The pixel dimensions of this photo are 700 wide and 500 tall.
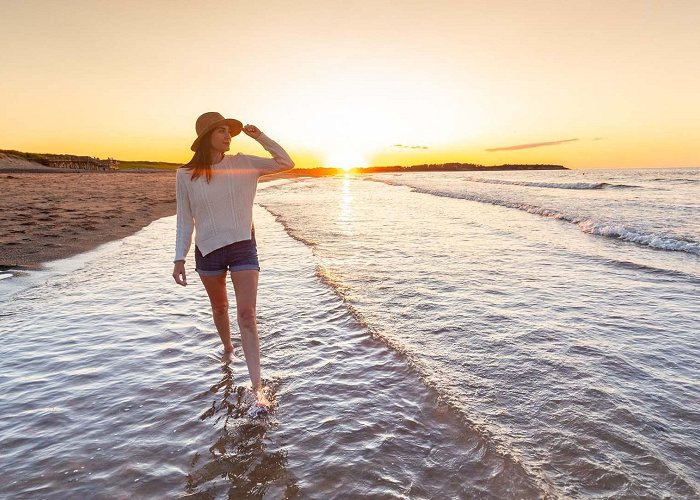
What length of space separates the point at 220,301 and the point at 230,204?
3.96ft

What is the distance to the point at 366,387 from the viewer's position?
450 cm

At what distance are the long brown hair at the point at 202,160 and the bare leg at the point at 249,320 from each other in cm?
97

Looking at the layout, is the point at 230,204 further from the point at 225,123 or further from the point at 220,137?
the point at 225,123

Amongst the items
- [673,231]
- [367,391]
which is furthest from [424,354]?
[673,231]

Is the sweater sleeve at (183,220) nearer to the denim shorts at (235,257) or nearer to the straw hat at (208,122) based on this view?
the denim shorts at (235,257)

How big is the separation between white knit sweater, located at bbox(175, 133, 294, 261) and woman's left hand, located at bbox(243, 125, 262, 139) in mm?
40

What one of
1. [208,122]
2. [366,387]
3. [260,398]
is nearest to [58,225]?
[208,122]

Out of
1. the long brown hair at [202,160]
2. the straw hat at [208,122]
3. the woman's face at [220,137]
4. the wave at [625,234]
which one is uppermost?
the straw hat at [208,122]

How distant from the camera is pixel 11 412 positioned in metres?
4.02

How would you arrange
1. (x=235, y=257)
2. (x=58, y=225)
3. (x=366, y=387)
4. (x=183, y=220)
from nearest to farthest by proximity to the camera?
(x=235, y=257) < (x=183, y=220) < (x=366, y=387) < (x=58, y=225)

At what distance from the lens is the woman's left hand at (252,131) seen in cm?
417

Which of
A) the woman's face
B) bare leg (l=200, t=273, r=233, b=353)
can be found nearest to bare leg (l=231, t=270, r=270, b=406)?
bare leg (l=200, t=273, r=233, b=353)

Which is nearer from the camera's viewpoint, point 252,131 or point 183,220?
point 252,131

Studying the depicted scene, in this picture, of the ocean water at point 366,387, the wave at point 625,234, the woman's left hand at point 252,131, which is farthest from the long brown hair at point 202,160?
the wave at point 625,234
